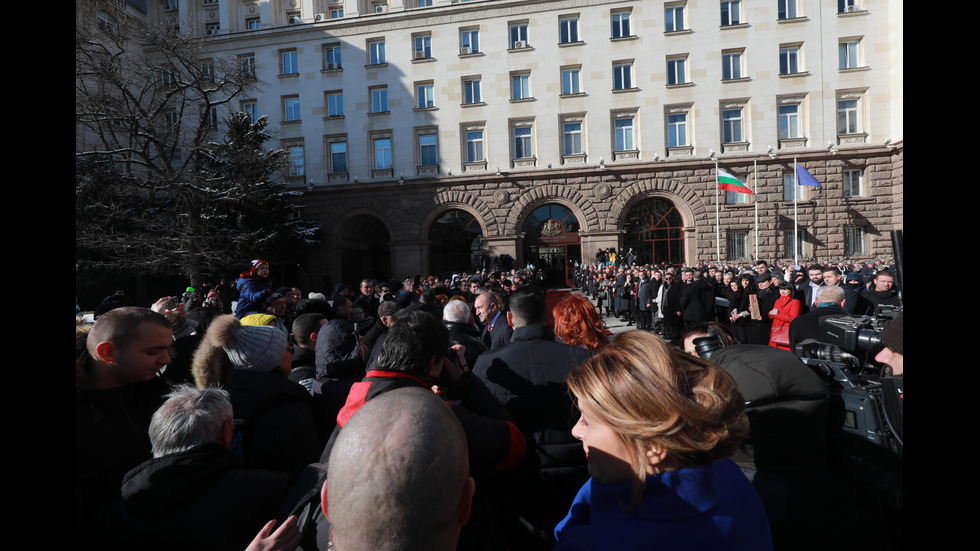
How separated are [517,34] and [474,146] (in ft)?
19.6

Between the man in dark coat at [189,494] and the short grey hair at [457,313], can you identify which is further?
the short grey hair at [457,313]

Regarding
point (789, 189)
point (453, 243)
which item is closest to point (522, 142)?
point (453, 243)

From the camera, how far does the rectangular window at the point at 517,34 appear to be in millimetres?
23438

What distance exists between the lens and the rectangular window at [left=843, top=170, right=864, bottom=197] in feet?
71.1

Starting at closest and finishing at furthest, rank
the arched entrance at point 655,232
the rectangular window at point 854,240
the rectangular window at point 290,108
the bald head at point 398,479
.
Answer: the bald head at point 398,479
the rectangular window at point 854,240
the arched entrance at point 655,232
the rectangular window at point 290,108

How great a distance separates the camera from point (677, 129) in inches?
886

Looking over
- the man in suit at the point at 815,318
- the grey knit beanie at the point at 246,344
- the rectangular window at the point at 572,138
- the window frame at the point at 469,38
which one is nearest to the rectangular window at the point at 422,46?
the window frame at the point at 469,38

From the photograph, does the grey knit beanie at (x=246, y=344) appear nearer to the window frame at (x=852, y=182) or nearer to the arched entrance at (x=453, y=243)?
the arched entrance at (x=453, y=243)

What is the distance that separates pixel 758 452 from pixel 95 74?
69.9 ft

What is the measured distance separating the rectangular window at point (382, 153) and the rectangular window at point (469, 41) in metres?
5.97

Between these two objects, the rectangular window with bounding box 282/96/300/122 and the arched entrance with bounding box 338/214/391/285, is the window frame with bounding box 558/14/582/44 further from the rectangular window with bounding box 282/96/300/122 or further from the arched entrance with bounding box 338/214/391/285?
the rectangular window with bounding box 282/96/300/122

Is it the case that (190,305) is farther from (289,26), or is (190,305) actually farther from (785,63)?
(785,63)

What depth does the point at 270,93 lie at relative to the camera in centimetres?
2491

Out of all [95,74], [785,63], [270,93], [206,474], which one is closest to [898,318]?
[206,474]
